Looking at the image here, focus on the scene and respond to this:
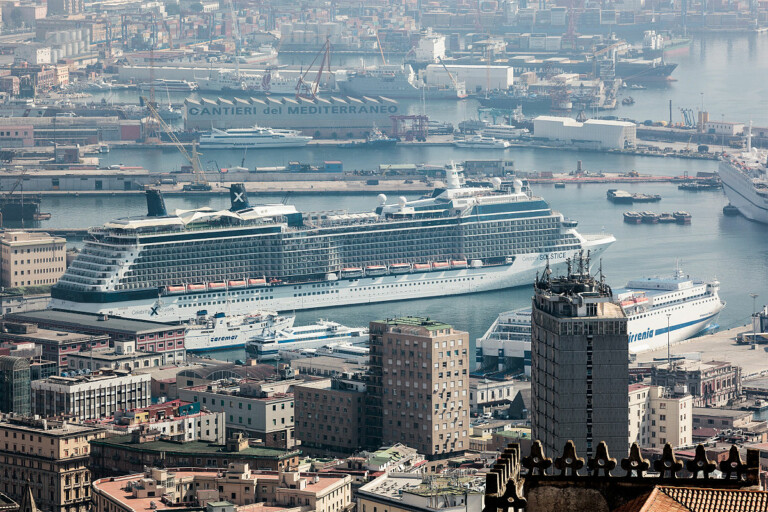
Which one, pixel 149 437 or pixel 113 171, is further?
pixel 113 171

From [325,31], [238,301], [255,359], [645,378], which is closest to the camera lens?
[645,378]

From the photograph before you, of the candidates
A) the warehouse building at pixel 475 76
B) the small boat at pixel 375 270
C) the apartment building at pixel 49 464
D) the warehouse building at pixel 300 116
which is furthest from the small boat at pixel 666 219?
the warehouse building at pixel 475 76

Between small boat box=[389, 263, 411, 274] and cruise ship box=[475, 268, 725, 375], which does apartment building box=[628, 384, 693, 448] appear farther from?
small boat box=[389, 263, 411, 274]

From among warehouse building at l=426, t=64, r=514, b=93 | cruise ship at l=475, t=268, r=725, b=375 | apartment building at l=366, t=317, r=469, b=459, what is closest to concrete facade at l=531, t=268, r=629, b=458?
apartment building at l=366, t=317, r=469, b=459

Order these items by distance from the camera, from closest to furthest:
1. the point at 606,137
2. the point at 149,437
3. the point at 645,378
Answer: the point at 149,437
the point at 645,378
the point at 606,137

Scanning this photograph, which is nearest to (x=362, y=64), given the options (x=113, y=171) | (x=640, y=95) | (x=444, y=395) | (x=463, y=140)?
(x=640, y=95)

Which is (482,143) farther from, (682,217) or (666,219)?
(682,217)

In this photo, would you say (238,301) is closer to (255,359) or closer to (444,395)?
(255,359)
